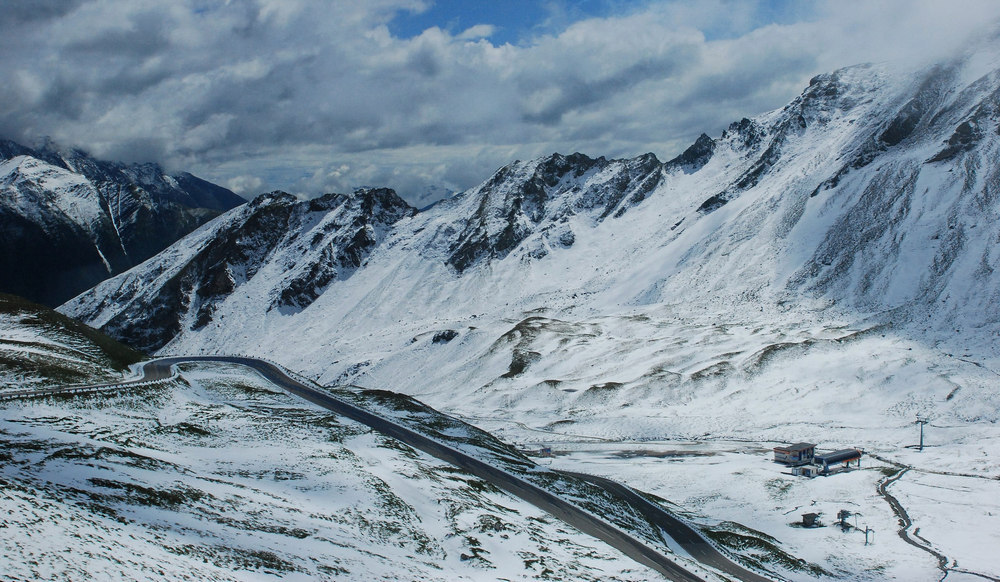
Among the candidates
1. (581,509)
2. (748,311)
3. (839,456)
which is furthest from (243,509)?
(748,311)

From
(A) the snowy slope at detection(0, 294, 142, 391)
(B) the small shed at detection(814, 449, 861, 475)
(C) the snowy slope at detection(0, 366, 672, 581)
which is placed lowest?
(B) the small shed at detection(814, 449, 861, 475)

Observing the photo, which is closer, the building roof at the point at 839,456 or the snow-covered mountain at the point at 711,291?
the building roof at the point at 839,456

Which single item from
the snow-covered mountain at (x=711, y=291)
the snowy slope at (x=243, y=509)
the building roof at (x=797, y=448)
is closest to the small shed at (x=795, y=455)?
the building roof at (x=797, y=448)

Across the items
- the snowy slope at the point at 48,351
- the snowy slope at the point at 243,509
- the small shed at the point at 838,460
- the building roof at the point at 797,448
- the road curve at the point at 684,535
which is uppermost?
the snowy slope at the point at 48,351

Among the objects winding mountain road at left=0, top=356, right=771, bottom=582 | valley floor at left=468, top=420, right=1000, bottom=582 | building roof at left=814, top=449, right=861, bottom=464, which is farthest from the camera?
building roof at left=814, top=449, right=861, bottom=464

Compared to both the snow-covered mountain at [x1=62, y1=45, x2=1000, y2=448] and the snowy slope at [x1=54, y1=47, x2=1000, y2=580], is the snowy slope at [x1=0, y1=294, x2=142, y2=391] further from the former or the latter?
the snow-covered mountain at [x1=62, y1=45, x2=1000, y2=448]

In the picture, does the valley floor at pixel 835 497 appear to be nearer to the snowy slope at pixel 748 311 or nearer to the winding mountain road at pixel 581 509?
the snowy slope at pixel 748 311

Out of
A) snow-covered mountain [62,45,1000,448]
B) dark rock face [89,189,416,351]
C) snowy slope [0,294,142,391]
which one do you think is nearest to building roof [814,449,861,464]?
snow-covered mountain [62,45,1000,448]
